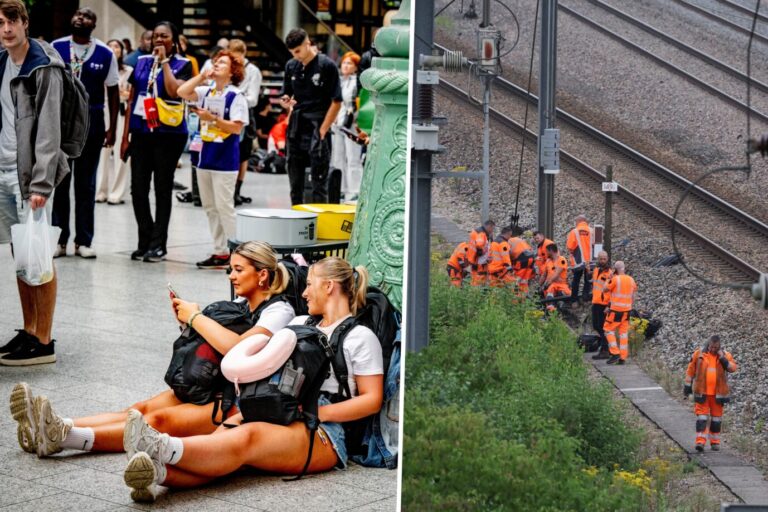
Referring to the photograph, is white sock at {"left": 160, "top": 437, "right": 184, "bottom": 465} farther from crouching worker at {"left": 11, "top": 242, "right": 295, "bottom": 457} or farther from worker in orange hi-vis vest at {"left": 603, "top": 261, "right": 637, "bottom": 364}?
worker in orange hi-vis vest at {"left": 603, "top": 261, "right": 637, "bottom": 364}

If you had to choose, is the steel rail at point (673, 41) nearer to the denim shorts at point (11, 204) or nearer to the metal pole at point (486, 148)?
the metal pole at point (486, 148)

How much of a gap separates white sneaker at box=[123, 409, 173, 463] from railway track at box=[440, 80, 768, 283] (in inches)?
67.6

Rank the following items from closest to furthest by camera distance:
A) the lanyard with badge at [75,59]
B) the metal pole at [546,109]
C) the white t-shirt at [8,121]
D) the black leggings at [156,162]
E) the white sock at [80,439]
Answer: the metal pole at [546,109] → the white sock at [80,439] → the white t-shirt at [8,121] → the lanyard with badge at [75,59] → the black leggings at [156,162]

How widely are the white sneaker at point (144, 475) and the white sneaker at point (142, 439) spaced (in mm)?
31

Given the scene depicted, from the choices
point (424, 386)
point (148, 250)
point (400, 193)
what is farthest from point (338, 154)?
point (424, 386)

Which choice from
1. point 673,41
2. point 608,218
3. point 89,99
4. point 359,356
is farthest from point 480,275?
point 89,99

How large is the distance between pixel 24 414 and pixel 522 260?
2.47 m

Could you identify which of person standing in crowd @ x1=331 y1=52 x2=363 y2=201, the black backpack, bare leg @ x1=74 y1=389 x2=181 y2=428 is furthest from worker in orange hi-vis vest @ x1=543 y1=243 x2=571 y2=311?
person standing in crowd @ x1=331 y1=52 x2=363 y2=201

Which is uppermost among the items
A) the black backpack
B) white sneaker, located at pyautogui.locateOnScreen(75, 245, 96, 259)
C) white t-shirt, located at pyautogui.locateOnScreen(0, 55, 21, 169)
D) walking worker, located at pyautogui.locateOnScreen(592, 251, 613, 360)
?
white t-shirt, located at pyautogui.locateOnScreen(0, 55, 21, 169)

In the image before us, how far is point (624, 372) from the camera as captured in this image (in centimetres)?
356

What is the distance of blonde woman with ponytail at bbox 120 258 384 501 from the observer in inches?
181

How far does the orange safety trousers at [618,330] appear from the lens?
11.7ft

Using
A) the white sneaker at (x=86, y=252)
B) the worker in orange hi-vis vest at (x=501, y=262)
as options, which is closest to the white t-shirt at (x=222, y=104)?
the white sneaker at (x=86, y=252)

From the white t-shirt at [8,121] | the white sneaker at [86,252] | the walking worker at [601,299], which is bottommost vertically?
the white sneaker at [86,252]
